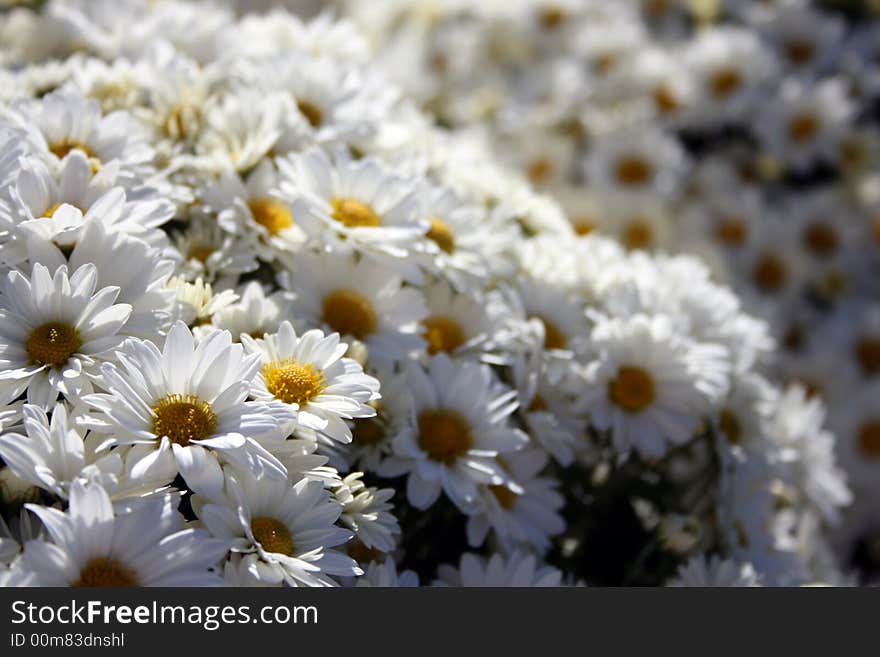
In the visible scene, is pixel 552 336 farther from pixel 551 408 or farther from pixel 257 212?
pixel 257 212

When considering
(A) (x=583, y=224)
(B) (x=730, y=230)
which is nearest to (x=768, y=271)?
(B) (x=730, y=230)

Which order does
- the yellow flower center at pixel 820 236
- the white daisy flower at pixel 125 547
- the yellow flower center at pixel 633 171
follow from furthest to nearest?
the yellow flower center at pixel 820 236 < the yellow flower center at pixel 633 171 < the white daisy flower at pixel 125 547

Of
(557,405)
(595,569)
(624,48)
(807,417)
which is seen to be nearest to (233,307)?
(557,405)

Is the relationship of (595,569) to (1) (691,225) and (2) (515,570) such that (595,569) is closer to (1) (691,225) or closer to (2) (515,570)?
(2) (515,570)

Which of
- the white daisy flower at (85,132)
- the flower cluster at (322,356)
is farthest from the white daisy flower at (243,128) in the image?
the white daisy flower at (85,132)

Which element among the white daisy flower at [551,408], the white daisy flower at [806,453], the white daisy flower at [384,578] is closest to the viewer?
the white daisy flower at [384,578]

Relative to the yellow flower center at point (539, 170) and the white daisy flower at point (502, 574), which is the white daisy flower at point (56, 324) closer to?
the white daisy flower at point (502, 574)
